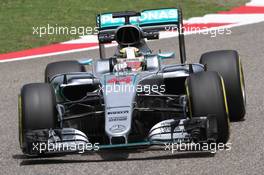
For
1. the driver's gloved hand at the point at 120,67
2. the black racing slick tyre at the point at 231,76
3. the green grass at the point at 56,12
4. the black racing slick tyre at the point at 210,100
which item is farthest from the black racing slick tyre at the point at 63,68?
the green grass at the point at 56,12

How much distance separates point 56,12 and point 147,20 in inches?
353

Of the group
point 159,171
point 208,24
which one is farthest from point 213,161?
point 208,24

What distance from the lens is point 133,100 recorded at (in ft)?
27.4

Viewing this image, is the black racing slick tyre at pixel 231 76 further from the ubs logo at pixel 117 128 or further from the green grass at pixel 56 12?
the green grass at pixel 56 12

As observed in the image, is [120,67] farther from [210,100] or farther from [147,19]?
[210,100]

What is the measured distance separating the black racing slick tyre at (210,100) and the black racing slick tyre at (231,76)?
1099 mm

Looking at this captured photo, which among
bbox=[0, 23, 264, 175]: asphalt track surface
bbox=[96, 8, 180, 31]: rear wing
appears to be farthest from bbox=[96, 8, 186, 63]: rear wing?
bbox=[0, 23, 264, 175]: asphalt track surface

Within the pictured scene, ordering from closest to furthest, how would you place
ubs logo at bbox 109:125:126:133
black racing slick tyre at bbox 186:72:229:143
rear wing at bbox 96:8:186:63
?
ubs logo at bbox 109:125:126:133 → black racing slick tyre at bbox 186:72:229:143 → rear wing at bbox 96:8:186:63

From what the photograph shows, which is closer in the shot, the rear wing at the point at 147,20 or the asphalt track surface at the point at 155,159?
the asphalt track surface at the point at 155,159

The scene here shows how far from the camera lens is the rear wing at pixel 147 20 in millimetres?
10008

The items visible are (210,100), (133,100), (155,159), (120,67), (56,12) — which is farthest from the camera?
(56,12)

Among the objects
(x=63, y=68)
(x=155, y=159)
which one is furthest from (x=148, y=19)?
(x=155, y=159)

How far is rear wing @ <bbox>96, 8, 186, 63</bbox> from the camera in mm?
10008

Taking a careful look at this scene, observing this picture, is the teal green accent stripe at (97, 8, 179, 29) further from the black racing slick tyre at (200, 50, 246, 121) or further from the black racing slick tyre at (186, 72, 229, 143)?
the black racing slick tyre at (186, 72, 229, 143)
